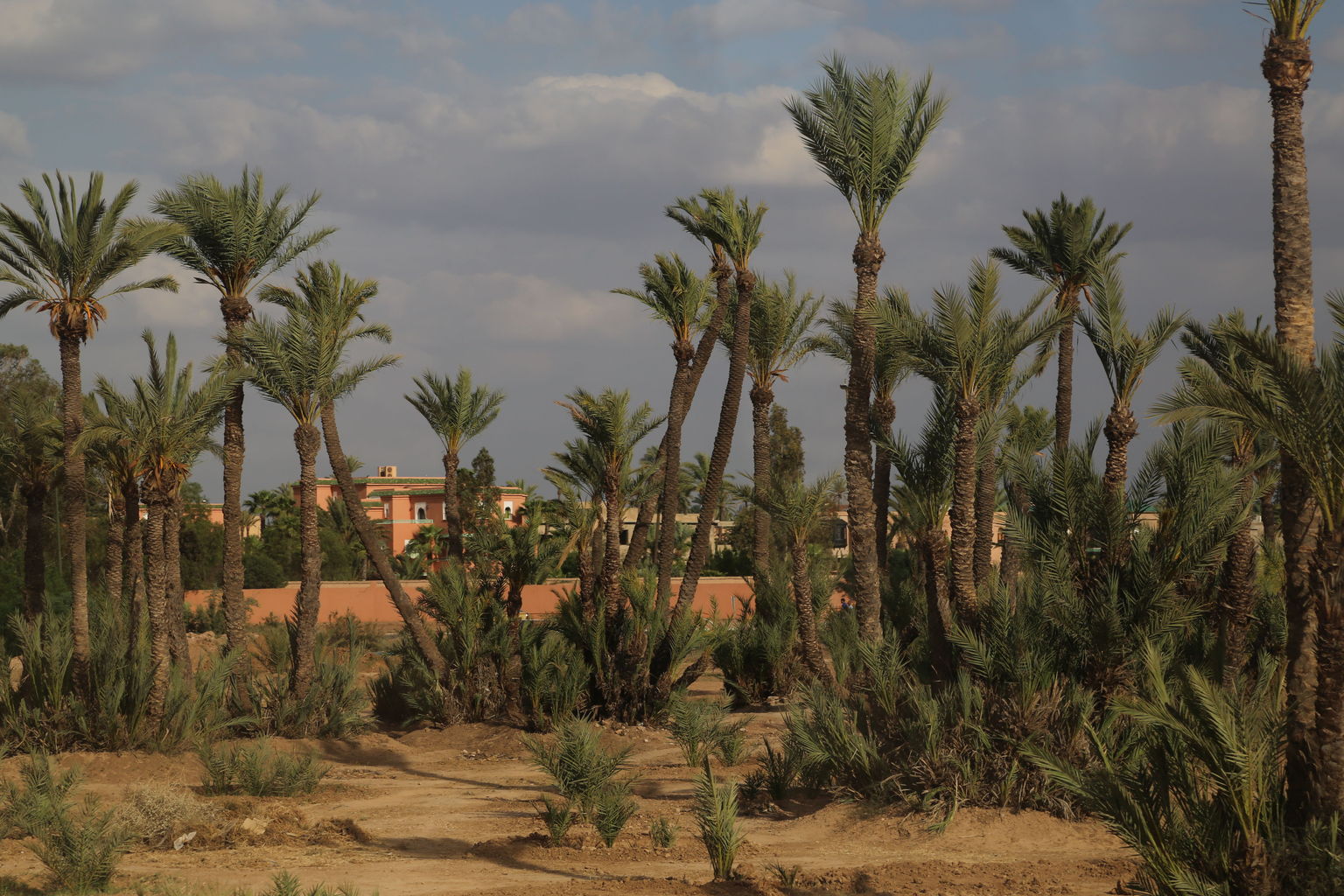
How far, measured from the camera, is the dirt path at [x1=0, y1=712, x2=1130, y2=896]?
9.63m

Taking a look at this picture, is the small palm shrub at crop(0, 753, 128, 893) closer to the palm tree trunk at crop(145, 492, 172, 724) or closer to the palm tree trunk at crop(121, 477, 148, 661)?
the palm tree trunk at crop(145, 492, 172, 724)

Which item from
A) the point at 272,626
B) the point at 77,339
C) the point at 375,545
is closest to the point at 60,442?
the point at 77,339

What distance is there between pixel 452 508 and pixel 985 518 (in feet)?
38.7

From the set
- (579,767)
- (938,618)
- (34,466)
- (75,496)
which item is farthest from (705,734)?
(34,466)

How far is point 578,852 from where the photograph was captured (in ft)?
36.4

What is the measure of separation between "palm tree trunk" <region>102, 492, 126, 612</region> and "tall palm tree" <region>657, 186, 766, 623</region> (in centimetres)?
856

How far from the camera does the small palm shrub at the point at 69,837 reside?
30.9 ft

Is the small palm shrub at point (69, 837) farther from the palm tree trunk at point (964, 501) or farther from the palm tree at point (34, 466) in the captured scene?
the palm tree at point (34, 466)

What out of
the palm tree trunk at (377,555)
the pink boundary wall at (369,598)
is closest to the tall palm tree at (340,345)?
the palm tree trunk at (377,555)

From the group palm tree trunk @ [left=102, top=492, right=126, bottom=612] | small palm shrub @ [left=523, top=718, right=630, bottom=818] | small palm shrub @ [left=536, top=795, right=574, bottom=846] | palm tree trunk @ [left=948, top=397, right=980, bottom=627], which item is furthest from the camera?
palm tree trunk @ [left=102, top=492, right=126, bottom=612]

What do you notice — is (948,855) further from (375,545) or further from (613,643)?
(375,545)

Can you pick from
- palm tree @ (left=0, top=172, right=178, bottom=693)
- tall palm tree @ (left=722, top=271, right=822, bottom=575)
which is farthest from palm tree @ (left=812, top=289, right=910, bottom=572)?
palm tree @ (left=0, top=172, right=178, bottom=693)

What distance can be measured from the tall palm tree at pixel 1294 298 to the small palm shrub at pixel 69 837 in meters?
8.58

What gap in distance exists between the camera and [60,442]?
66.2 ft
